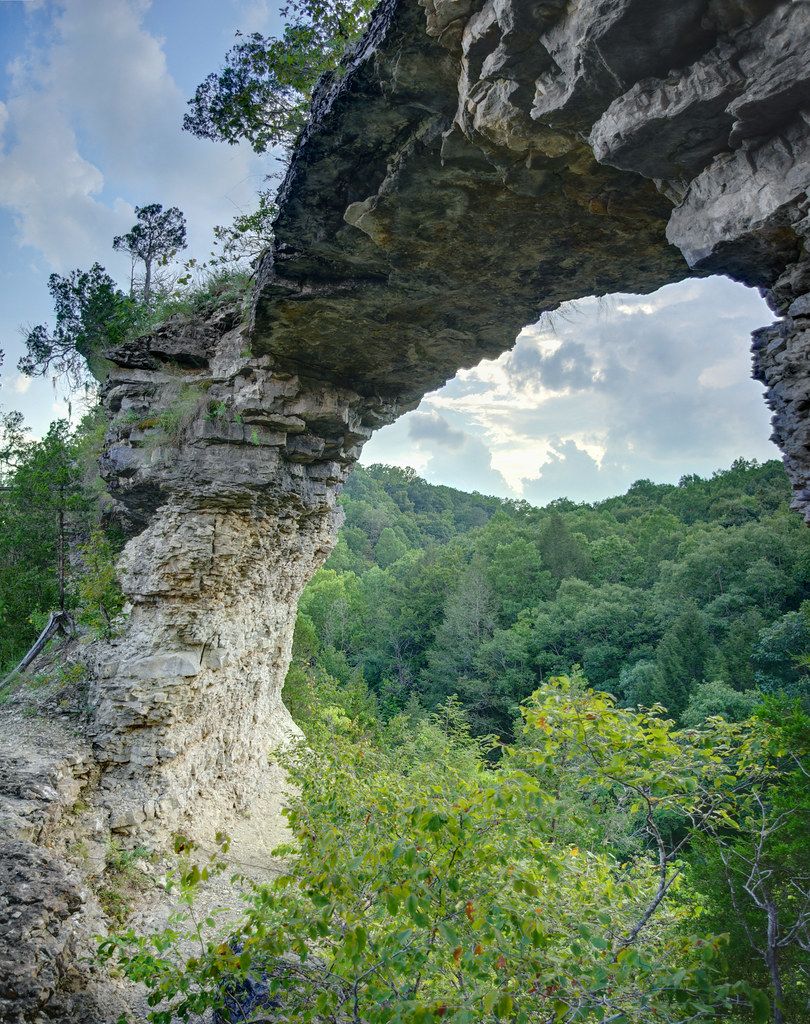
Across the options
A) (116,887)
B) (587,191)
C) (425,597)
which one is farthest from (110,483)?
(425,597)

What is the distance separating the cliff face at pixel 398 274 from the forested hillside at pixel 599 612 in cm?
1245

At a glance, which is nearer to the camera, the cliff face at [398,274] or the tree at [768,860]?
the cliff face at [398,274]

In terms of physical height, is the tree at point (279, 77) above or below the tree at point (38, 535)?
above

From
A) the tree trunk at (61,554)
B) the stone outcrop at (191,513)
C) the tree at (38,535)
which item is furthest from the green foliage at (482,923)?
the tree at (38,535)

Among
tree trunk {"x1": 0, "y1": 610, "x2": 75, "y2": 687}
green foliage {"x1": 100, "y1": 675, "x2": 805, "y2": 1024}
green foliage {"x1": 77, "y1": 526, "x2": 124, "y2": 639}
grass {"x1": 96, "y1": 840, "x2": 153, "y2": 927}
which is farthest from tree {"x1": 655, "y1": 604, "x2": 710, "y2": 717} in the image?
tree trunk {"x1": 0, "y1": 610, "x2": 75, "y2": 687}

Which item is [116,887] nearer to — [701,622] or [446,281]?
[446,281]

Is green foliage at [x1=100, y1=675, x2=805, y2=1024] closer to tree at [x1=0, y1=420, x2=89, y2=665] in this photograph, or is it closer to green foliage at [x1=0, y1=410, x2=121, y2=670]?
green foliage at [x1=0, y1=410, x2=121, y2=670]

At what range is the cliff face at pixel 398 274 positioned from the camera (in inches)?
115

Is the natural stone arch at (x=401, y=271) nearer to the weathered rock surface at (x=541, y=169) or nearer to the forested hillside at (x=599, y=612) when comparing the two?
the weathered rock surface at (x=541, y=169)

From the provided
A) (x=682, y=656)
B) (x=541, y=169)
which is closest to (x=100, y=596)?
(x=541, y=169)

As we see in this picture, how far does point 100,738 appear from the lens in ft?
27.6

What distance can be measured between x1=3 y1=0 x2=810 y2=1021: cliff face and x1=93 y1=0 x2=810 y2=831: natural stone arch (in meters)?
0.02

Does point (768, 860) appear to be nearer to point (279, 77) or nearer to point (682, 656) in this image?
point (279, 77)

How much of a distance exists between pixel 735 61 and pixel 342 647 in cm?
3969
